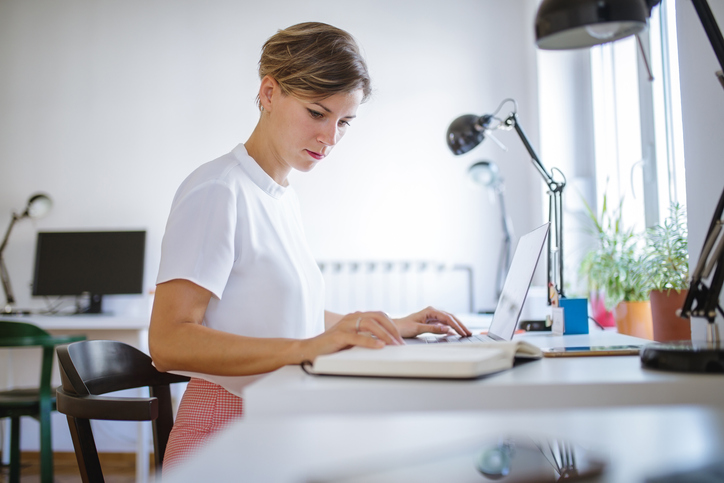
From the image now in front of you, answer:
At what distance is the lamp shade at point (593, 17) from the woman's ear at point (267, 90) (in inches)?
19.6

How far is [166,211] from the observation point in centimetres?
347

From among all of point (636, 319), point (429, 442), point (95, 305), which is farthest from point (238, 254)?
point (95, 305)

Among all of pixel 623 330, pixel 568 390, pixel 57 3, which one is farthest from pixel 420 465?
pixel 57 3

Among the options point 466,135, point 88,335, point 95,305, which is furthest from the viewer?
point 95,305

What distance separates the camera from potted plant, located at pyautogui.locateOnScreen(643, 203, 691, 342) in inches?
50.1

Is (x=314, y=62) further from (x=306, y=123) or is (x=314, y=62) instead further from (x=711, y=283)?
(x=711, y=283)

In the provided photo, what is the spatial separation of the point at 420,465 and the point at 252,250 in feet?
2.05

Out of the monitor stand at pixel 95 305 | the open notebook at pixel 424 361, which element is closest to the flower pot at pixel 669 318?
the open notebook at pixel 424 361

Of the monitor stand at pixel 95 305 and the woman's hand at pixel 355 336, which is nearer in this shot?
the woman's hand at pixel 355 336

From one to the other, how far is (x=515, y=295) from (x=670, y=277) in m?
0.54

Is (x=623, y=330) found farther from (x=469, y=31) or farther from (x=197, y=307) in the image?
(x=469, y=31)

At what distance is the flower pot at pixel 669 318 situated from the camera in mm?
1260

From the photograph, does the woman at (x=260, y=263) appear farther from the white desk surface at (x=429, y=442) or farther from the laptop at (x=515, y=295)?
the white desk surface at (x=429, y=442)

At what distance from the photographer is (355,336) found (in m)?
0.71
